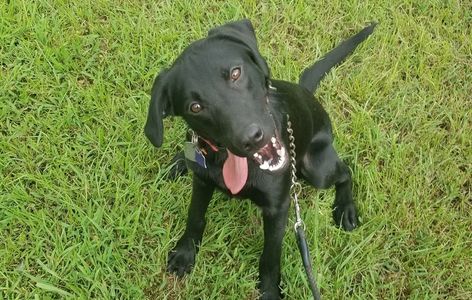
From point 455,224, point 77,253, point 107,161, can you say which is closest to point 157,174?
point 107,161

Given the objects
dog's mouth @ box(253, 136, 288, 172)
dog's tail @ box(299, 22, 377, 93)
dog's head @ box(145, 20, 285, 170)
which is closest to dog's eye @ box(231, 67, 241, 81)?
dog's head @ box(145, 20, 285, 170)

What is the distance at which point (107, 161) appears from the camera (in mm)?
3432

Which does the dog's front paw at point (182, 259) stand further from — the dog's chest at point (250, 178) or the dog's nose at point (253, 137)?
the dog's nose at point (253, 137)

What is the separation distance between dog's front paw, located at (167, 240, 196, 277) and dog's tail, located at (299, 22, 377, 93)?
1118 millimetres

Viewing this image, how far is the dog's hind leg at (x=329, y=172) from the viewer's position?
317cm

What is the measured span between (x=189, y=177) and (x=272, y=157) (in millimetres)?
921

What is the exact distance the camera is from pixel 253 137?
2.17 m

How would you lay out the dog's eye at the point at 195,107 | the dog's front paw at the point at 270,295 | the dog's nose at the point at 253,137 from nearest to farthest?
the dog's nose at the point at 253,137 → the dog's eye at the point at 195,107 → the dog's front paw at the point at 270,295

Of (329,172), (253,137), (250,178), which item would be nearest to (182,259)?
(250,178)

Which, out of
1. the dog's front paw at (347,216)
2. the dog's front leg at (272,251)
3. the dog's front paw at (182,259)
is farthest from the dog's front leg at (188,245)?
the dog's front paw at (347,216)

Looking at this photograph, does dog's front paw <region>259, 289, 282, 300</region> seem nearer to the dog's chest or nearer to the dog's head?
the dog's chest

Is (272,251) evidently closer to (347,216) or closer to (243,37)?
(347,216)

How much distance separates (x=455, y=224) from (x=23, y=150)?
251cm

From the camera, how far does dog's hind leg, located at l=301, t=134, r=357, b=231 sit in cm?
317
